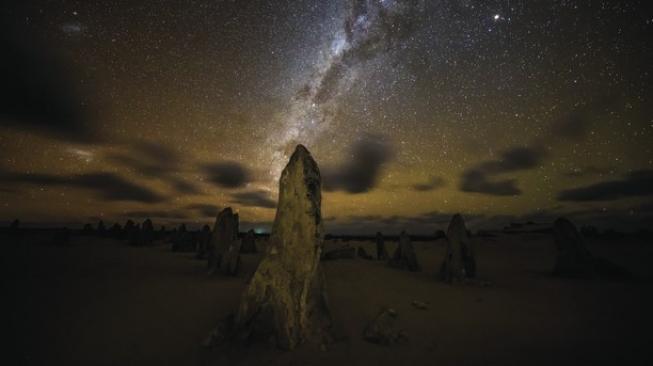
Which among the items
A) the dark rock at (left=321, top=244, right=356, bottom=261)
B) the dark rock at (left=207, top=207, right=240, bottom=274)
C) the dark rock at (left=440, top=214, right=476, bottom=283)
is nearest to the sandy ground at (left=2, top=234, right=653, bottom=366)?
the dark rock at (left=207, top=207, right=240, bottom=274)

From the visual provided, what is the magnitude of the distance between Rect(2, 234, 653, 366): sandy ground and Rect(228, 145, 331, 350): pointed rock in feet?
1.57

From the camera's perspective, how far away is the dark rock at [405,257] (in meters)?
19.6

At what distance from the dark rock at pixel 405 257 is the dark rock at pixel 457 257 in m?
3.99

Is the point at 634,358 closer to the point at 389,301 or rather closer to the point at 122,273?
the point at 389,301

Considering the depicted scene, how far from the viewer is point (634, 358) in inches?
251

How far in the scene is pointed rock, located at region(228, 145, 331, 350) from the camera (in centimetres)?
710

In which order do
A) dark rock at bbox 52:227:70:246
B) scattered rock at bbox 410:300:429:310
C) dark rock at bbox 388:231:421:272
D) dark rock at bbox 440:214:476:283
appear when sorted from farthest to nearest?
dark rock at bbox 52:227:70:246
dark rock at bbox 388:231:421:272
dark rock at bbox 440:214:476:283
scattered rock at bbox 410:300:429:310

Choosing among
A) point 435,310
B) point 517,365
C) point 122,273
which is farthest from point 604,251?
point 122,273

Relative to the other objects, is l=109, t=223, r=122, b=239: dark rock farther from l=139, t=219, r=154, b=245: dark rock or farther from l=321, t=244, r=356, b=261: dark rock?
l=321, t=244, r=356, b=261: dark rock

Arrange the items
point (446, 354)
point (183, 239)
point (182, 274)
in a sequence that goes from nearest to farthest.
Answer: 1. point (446, 354)
2. point (182, 274)
3. point (183, 239)

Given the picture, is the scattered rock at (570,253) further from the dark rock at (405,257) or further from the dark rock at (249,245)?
the dark rock at (249,245)

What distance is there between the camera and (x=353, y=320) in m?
8.78

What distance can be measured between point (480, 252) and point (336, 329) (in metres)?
30.0

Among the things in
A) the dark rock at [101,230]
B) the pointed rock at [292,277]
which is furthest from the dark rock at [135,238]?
the pointed rock at [292,277]
